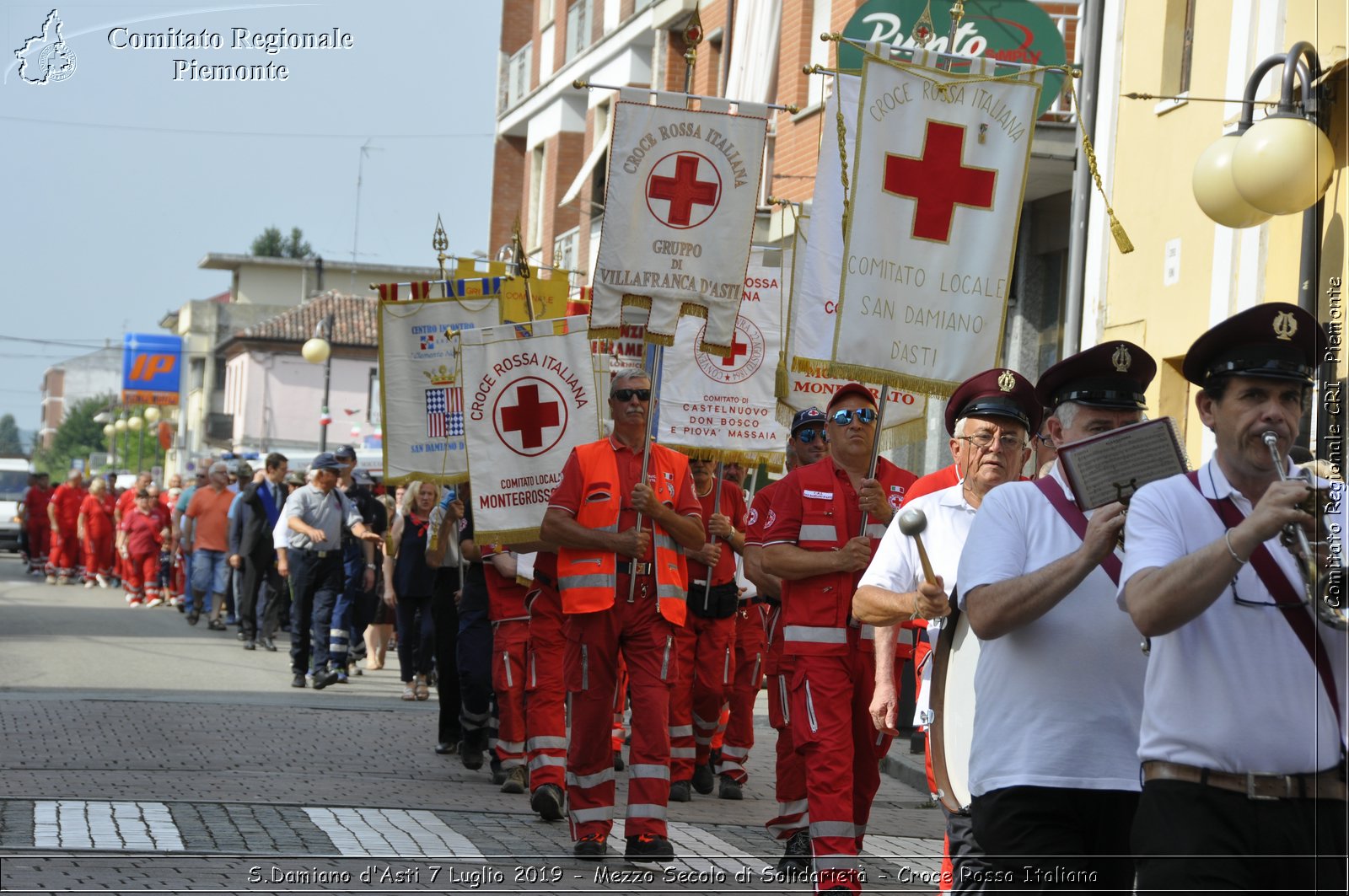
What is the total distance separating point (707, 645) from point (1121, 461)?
7072 millimetres

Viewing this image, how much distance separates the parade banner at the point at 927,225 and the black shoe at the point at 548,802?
2.72 meters

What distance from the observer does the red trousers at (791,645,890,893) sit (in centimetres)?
732

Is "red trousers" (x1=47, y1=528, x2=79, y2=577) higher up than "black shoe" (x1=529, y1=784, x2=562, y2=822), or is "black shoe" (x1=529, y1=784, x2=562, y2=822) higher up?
"black shoe" (x1=529, y1=784, x2=562, y2=822)

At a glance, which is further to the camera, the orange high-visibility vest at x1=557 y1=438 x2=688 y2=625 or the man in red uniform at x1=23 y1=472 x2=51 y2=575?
the man in red uniform at x1=23 y1=472 x2=51 y2=575

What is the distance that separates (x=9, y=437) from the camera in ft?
408

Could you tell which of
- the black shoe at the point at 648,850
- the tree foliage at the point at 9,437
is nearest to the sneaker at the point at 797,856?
the black shoe at the point at 648,850

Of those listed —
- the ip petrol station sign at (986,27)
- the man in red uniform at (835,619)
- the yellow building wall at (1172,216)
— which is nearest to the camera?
the man in red uniform at (835,619)

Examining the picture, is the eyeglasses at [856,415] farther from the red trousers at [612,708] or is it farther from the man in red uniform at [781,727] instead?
the red trousers at [612,708]

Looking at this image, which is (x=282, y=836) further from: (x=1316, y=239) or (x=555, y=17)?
(x=555, y=17)

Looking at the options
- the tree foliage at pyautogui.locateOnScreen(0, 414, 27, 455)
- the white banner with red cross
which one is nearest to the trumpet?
the white banner with red cross

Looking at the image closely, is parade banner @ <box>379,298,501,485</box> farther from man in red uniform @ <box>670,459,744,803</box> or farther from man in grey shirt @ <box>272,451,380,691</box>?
man in grey shirt @ <box>272,451,380,691</box>

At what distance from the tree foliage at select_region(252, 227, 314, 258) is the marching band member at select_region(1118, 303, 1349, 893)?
119306 millimetres

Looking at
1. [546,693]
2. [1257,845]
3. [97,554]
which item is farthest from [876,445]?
[97,554]

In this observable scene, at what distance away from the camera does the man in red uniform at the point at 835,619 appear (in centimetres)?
743
